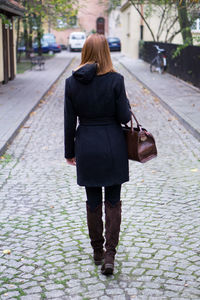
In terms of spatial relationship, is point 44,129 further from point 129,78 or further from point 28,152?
point 129,78

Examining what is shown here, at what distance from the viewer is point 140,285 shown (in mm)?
3920

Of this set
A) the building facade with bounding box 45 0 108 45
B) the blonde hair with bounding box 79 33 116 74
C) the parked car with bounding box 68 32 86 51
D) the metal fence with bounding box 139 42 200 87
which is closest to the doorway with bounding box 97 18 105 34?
the building facade with bounding box 45 0 108 45

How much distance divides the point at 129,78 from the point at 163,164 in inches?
650

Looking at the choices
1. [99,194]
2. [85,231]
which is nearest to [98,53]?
[99,194]

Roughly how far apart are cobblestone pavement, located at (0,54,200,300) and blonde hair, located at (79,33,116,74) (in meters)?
1.55

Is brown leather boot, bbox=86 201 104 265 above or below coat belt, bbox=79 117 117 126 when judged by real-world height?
below

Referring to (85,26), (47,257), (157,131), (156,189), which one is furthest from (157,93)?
(85,26)

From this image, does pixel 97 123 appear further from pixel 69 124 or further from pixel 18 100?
pixel 18 100

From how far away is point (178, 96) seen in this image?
16.7 metres

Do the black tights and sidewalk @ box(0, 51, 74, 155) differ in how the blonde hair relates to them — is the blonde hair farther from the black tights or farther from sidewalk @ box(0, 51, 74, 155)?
sidewalk @ box(0, 51, 74, 155)

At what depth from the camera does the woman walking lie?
3.88 m

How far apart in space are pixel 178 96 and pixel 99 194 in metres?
12.8

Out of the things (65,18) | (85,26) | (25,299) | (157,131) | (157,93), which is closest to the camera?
(25,299)

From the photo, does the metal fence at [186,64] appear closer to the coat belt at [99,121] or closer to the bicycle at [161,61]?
the bicycle at [161,61]
